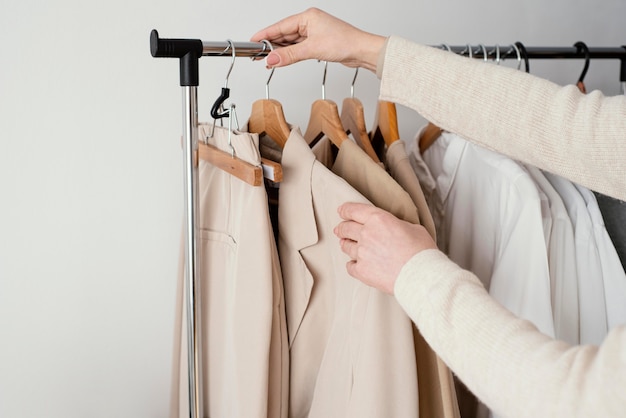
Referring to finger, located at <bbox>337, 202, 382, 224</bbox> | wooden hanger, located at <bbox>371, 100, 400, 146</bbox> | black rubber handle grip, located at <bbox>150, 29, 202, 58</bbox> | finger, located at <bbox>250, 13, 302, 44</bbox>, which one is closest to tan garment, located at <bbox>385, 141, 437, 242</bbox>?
wooden hanger, located at <bbox>371, 100, 400, 146</bbox>

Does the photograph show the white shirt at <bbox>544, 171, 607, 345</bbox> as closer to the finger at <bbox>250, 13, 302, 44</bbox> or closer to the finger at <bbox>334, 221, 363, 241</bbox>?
the finger at <bbox>334, 221, 363, 241</bbox>

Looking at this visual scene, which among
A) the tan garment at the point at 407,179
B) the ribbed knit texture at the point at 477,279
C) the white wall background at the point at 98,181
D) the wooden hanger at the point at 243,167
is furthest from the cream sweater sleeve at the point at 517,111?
the white wall background at the point at 98,181

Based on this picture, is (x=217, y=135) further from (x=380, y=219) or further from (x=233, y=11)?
(x=233, y=11)

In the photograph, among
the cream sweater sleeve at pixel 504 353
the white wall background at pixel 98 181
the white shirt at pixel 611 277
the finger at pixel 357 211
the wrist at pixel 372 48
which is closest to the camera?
the cream sweater sleeve at pixel 504 353

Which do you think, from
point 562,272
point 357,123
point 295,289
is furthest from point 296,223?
point 562,272

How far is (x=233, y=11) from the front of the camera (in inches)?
55.3

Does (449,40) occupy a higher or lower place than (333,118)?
higher

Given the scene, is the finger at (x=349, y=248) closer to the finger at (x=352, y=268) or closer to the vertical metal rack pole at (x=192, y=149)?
the finger at (x=352, y=268)

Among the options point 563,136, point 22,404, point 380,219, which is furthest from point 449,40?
point 22,404

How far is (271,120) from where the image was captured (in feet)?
3.57

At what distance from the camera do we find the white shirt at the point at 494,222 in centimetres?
104

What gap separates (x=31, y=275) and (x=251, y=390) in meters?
0.59

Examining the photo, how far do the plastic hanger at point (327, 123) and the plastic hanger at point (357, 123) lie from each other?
4cm

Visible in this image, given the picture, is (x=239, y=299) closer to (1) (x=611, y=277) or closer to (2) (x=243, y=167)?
(2) (x=243, y=167)
